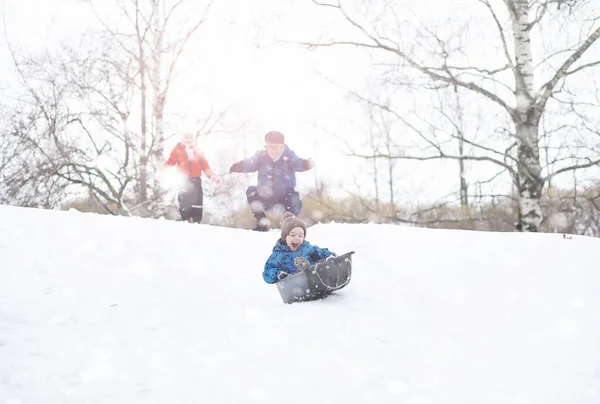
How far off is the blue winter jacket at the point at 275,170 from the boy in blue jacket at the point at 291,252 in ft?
11.2

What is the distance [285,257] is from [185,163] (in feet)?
17.2

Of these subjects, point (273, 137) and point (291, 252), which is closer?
point (291, 252)

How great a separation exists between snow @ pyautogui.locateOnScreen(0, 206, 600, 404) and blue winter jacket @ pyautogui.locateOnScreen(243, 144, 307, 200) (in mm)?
2378

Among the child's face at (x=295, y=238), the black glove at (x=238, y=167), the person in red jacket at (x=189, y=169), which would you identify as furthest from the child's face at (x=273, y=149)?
the child's face at (x=295, y=238)

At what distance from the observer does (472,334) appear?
3311 millimetres

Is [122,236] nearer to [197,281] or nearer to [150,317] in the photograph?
[197,281]

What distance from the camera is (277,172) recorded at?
26.6 ft

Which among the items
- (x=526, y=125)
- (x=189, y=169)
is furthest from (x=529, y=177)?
(x=189, y=169)

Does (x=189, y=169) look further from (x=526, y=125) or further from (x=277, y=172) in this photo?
(x=526, y=125)

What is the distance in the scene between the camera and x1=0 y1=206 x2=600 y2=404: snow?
257 centimetres

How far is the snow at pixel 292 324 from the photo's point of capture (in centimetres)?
257

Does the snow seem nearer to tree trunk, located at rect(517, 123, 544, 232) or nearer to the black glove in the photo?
tree trunk, located at rect(517, 123, 544, 232)

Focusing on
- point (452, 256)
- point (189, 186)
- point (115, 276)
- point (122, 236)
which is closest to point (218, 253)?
point (122, 236)

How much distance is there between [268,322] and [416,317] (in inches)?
44.4
